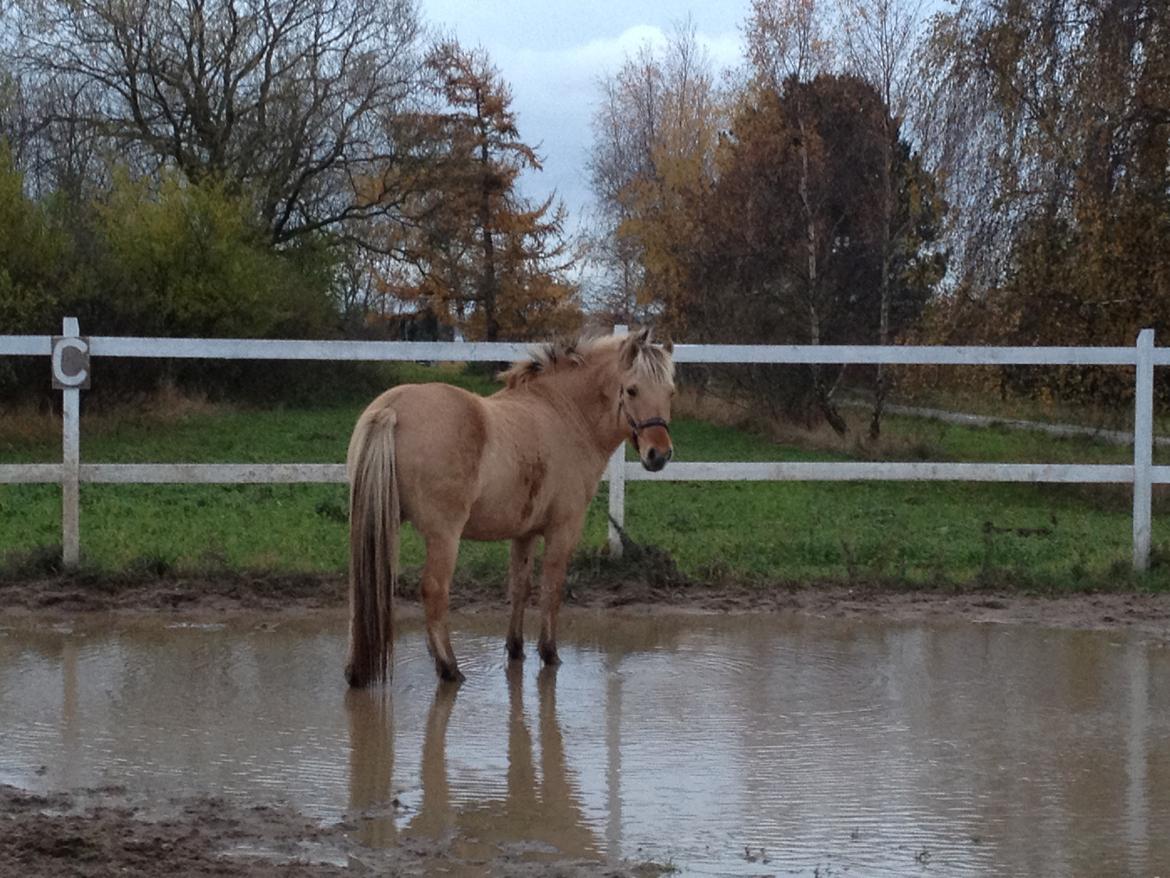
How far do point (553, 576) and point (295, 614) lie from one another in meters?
1.78

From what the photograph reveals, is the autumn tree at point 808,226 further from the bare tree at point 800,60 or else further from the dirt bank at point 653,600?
the dirt bank at point 653,600

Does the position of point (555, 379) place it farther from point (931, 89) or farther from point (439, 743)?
point (931, 89)

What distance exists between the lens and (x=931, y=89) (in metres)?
13.2

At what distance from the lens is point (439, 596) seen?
5727 mm

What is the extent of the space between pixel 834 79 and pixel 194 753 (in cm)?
2092

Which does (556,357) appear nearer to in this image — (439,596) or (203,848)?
(439,596)

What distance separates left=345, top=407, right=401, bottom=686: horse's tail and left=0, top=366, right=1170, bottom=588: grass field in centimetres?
268

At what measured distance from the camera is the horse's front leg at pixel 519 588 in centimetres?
630

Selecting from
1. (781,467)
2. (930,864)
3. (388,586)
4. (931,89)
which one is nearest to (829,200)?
(931,89)

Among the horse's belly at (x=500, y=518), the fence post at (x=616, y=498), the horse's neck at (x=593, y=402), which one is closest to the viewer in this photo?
the horse's belly at (x=500, y=518)

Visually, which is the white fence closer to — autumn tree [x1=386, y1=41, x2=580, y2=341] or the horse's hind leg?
the horse's hind leg

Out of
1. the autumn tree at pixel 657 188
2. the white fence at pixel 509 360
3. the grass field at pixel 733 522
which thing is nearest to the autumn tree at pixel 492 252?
the autumn tree at pixel 657 188

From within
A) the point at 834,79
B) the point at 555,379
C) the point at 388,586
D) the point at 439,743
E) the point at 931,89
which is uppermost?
the point at 834,79

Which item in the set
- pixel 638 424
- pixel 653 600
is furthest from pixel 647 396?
pixel 653 600
